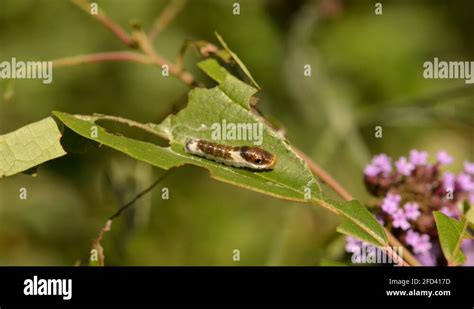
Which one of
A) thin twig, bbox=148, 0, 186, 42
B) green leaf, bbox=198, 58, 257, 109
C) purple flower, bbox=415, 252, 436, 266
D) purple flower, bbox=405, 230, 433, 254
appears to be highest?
thin twig, bbox=148, 0, 186, 42

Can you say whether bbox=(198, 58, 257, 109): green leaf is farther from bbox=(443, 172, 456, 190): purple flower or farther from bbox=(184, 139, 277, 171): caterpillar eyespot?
bbox=(443, 172, 456, 190): purple flower

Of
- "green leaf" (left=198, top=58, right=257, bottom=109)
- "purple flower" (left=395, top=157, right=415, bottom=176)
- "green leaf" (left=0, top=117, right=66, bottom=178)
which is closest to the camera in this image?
"green leaf" (left=0, top=117, right=66, bottom=178)

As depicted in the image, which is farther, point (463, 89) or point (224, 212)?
point (224, 212)

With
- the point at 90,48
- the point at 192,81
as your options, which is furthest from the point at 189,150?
the point at 90,48

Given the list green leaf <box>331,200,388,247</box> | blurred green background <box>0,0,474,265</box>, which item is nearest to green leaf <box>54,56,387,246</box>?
green leaf <box>331,200,388,247</box>

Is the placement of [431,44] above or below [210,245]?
above

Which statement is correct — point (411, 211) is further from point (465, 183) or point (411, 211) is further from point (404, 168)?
point (465, 183)

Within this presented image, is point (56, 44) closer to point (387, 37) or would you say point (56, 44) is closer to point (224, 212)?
point (224, 212)
